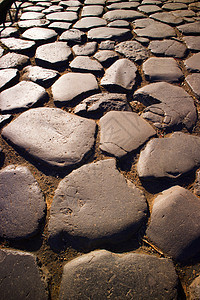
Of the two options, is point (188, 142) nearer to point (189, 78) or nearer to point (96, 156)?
point (96, 156)

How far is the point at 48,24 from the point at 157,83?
5.79ft

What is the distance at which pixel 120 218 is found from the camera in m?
0.97

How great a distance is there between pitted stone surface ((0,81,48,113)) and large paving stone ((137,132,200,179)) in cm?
96

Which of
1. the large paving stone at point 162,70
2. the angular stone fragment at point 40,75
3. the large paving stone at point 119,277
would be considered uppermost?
the angular stone fragment at point 40,75

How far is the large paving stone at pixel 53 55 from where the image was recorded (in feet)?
6.26

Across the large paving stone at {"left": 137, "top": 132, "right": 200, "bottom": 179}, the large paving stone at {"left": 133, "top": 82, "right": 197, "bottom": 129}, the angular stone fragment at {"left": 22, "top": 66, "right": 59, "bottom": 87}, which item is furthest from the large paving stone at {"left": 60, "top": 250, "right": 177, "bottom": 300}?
the angular stone fragment at {"left": 22, "top": 66, "right": 59, "bottom": 87}

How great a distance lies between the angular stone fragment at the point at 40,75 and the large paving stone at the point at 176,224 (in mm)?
1338

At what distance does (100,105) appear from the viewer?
4.93ft

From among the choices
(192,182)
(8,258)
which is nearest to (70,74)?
(192,182)

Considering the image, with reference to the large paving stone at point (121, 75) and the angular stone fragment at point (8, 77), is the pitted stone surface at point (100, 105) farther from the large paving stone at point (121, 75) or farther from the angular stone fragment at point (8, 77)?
the angular stone fragment at point (8, 77)

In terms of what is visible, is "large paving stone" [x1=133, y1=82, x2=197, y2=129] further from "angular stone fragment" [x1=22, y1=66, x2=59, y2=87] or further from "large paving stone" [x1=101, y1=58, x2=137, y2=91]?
"angular stone fragment" [x1=22, y1=66, x2=59, y2=87]

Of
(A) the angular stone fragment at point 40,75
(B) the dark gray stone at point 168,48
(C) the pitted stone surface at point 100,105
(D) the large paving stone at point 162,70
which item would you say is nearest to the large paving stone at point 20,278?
(C) the pitted stone surface at point 100,105

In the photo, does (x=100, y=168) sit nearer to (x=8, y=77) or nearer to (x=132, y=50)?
(x=8, y=77)

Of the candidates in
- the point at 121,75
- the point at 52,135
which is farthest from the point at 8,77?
the point at 121,75
